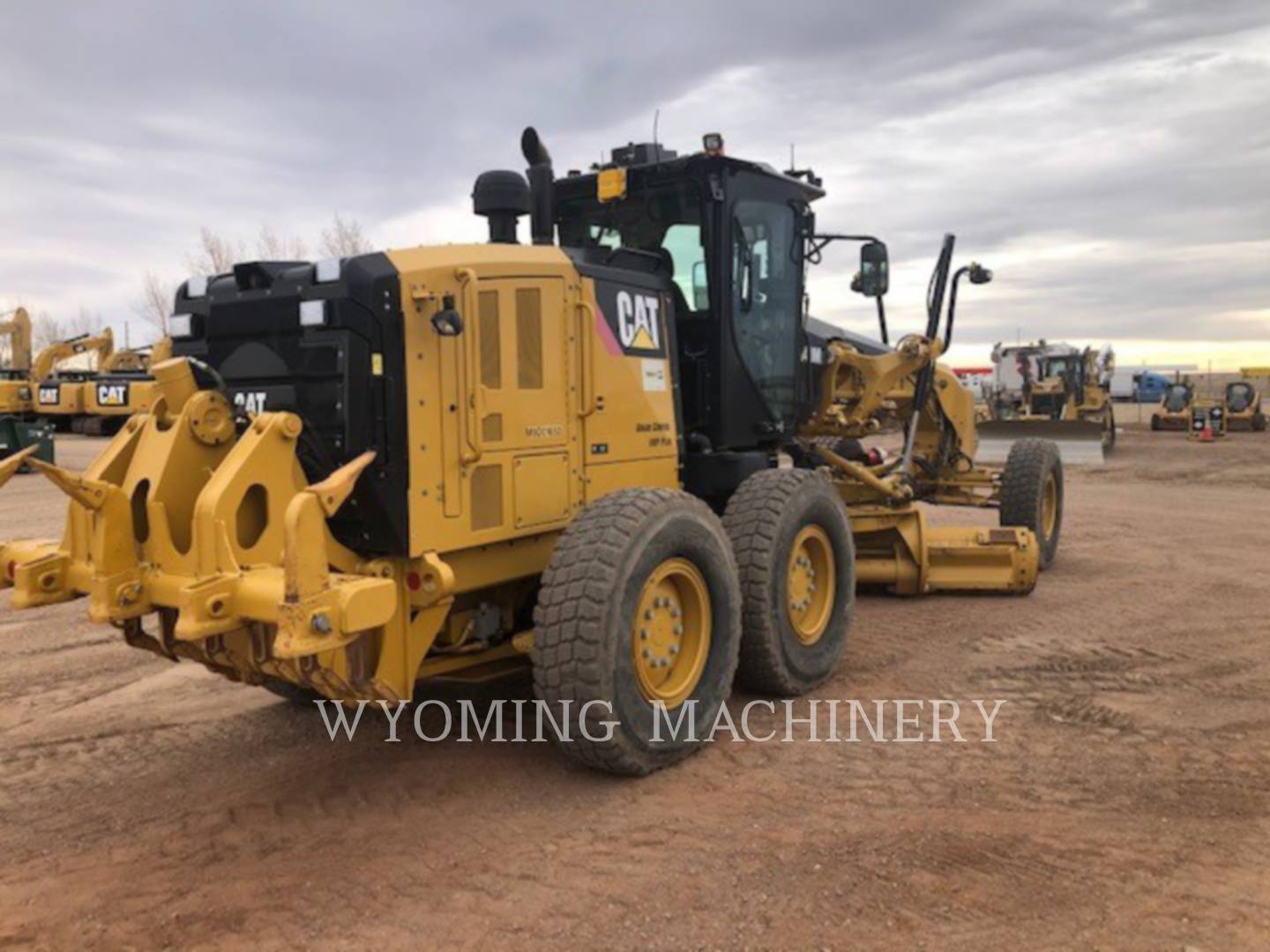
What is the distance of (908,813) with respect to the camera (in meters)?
4.20

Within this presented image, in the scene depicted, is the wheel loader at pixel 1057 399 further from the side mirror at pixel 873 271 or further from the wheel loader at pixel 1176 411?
the side mirror at pixel 873 271

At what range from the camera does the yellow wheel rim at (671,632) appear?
4574 mm

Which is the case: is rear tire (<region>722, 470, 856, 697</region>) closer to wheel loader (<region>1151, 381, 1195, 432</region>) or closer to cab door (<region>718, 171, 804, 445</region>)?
cab door (<region>718, 171, 804, 445</region>)

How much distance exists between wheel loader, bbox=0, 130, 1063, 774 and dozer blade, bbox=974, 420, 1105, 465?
17.9 metres

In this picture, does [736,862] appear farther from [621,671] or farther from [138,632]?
[138,632]

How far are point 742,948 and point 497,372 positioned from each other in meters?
2.46

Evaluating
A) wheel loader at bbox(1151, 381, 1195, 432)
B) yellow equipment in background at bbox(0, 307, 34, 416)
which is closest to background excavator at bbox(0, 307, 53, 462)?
yellow equipment in background at bbox(0, 307, 34, 416)

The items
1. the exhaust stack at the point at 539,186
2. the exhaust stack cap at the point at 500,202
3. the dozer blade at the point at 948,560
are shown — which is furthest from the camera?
the dozer blade at the point at 948,560

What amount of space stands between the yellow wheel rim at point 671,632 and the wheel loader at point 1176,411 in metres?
31.6

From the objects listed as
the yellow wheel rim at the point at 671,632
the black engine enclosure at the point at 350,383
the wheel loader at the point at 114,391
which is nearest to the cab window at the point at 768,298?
the yellow wheel rim at the point at 671,632

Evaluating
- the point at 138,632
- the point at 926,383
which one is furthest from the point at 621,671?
the point at 926,383

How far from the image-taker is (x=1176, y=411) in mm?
33031

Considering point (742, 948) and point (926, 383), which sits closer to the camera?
point (742, 948)

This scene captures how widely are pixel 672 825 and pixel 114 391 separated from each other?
22657 millimetres
